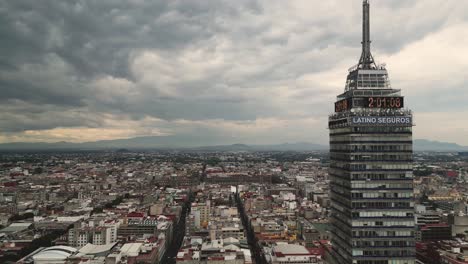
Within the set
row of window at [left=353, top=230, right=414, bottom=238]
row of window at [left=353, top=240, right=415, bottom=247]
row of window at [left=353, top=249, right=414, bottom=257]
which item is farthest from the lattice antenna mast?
row of window at [left=353, top=249, right=414, bottom=257]

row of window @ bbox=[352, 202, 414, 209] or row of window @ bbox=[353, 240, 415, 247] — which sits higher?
row of window @ bbox=[352, 202, 414, 209]

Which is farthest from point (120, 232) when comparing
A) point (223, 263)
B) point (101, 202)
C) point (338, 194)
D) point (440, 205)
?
point (440, 205)

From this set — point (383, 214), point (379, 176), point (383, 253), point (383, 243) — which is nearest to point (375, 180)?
point (379, 176)

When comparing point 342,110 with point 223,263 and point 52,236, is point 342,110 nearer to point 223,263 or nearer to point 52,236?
point 223,263

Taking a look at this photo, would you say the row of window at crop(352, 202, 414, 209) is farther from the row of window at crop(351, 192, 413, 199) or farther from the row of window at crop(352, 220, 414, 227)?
the row of window at crop(352, 220, 414, 227)

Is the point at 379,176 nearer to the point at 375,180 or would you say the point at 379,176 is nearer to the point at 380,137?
the point at 375,180

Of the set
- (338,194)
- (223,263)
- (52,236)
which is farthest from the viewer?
(52,236)
